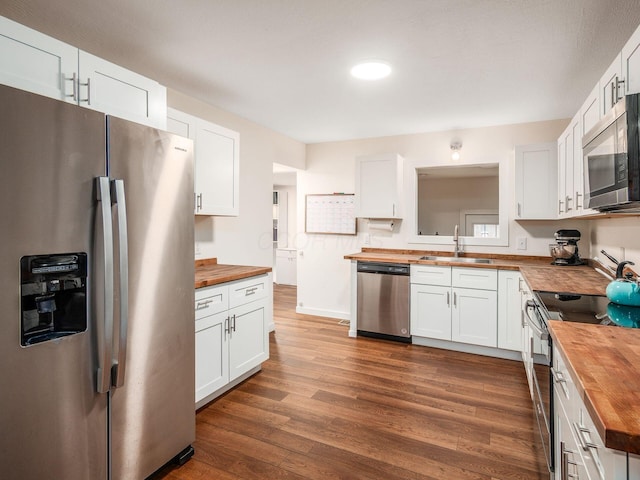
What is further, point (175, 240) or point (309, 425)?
point (309, 425)

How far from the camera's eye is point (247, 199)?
3.87 metres

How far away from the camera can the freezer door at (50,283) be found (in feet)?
3.87

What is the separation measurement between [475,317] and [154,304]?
9.71ft

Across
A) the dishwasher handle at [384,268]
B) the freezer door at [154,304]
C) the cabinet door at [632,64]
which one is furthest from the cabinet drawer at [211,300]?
the cabinet door at [632,64]

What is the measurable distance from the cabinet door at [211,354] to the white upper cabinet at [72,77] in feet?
4.32

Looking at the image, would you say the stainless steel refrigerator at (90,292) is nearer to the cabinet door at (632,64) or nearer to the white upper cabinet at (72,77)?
the white upper cabinet at (72,77)

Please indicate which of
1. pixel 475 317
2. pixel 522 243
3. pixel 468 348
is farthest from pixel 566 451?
pixel 522 243

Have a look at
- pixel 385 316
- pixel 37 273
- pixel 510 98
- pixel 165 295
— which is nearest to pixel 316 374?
pixel 385 316

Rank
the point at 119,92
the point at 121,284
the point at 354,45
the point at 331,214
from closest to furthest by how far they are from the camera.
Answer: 1. the point at 121,284
2. the point at 119,92
3. the point at 354,45
4. the point at 331,214

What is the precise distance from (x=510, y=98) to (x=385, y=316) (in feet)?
7.90

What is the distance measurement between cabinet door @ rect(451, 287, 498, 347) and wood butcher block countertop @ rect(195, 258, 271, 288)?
1.94 metres

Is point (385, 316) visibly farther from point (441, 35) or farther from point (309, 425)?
point (441, 35)

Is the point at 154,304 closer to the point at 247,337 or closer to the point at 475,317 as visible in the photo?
the point at 247,337

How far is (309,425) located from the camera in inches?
89.0
